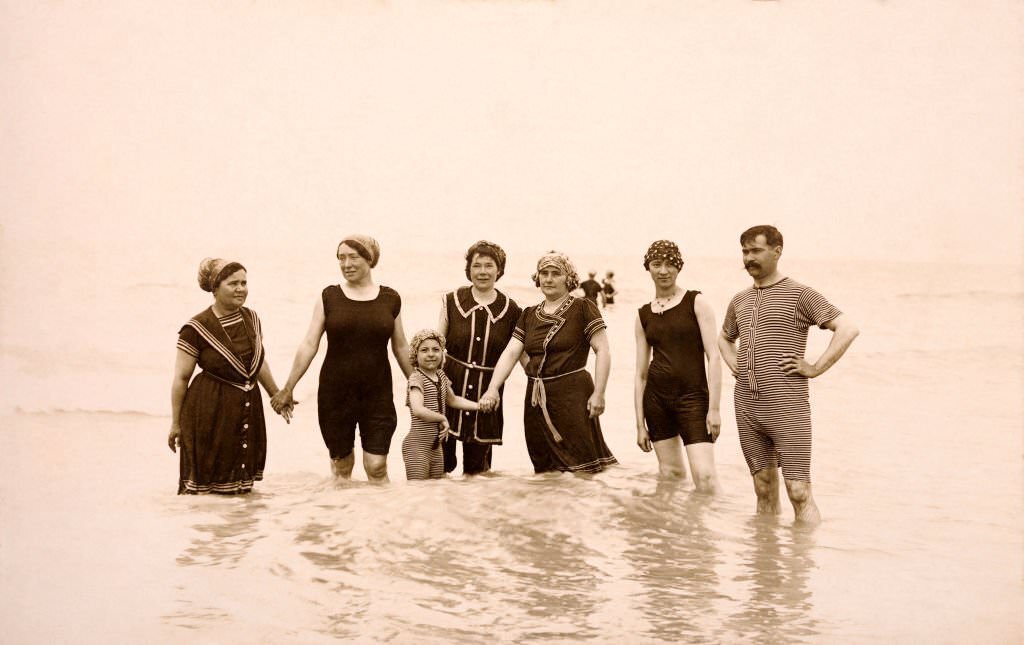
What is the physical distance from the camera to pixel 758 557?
204 inches

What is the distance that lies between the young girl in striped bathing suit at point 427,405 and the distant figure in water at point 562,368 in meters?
0.25

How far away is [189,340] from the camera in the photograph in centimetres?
547

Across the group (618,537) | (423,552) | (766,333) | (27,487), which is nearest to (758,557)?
(618,537)

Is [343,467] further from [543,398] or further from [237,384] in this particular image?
[543,398]

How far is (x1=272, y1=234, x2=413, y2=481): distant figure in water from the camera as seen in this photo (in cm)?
578

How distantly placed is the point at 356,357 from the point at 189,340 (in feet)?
3.16

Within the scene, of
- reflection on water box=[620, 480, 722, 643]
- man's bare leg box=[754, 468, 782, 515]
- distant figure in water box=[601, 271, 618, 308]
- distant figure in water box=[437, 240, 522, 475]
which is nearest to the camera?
reflection on water box=[620, 480, 722, 643]

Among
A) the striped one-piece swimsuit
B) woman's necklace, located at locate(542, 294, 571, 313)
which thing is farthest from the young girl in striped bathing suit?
woman's necklace, located at locate(542, 294, 571, 313)

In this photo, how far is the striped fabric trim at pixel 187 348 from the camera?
5477 millimetres

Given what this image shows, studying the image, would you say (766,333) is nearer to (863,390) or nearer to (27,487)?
(27,487)

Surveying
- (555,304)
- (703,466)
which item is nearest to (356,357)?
(555,304)

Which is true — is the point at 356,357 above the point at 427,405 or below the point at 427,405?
above

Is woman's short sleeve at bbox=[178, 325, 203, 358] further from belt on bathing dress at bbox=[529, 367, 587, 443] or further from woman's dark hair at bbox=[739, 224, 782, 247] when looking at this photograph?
woman's dark hair at bbox=[739, 224, 782, 247]

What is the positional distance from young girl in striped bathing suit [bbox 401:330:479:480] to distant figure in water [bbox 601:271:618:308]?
5.50 m
